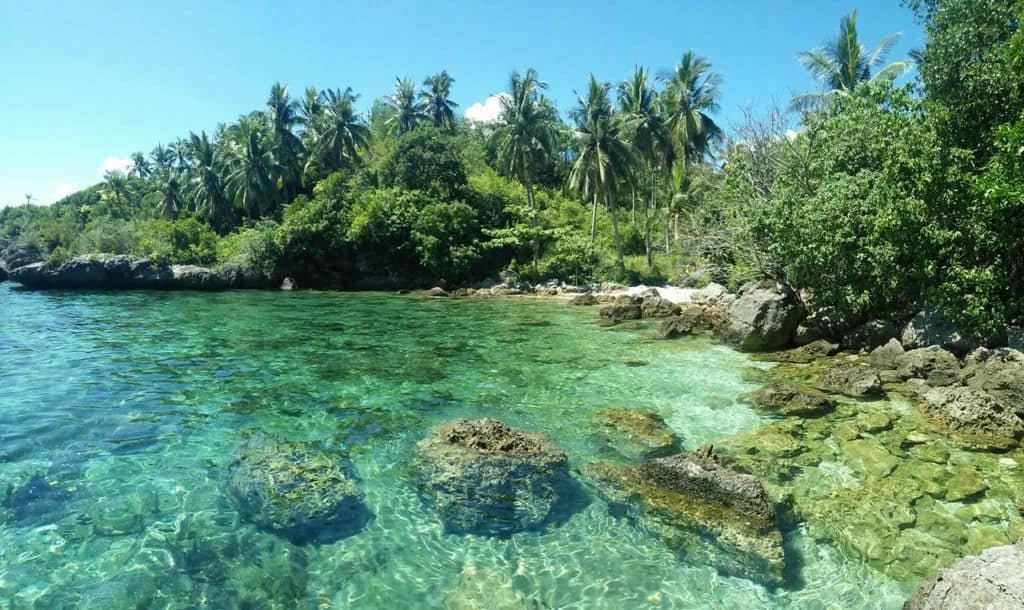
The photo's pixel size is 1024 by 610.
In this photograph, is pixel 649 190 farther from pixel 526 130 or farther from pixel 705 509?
pixel 705 509

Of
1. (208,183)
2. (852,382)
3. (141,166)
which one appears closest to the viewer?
(852,382)

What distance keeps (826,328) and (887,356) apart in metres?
3.85

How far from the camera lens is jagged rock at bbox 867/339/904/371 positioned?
13.6 meters

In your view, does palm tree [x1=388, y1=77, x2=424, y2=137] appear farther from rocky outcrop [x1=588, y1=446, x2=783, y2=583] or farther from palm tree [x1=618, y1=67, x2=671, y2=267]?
rocky outcrop [x1=588, y1=446, x2=783, y2=583]

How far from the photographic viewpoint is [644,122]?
40.7 metres

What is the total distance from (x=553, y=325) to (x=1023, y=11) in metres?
16.5

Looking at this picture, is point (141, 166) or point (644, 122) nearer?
point (644, 122)

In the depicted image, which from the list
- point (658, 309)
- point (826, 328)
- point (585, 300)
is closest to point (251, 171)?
point (585, 300)

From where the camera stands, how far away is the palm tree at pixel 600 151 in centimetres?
3859

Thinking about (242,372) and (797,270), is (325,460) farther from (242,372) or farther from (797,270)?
(797,270)

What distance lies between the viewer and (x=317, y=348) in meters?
18.5

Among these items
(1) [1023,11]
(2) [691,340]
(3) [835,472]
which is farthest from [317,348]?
(1) [1023,11]

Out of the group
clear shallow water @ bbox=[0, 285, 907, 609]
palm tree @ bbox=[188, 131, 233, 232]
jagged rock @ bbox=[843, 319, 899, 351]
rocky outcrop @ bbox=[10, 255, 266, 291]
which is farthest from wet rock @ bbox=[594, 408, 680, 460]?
palm tree @ bbox=[188, 131, 233, 232]

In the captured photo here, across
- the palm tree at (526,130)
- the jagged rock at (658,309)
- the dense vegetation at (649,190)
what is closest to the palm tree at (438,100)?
the dense vegetation at (649,190)
